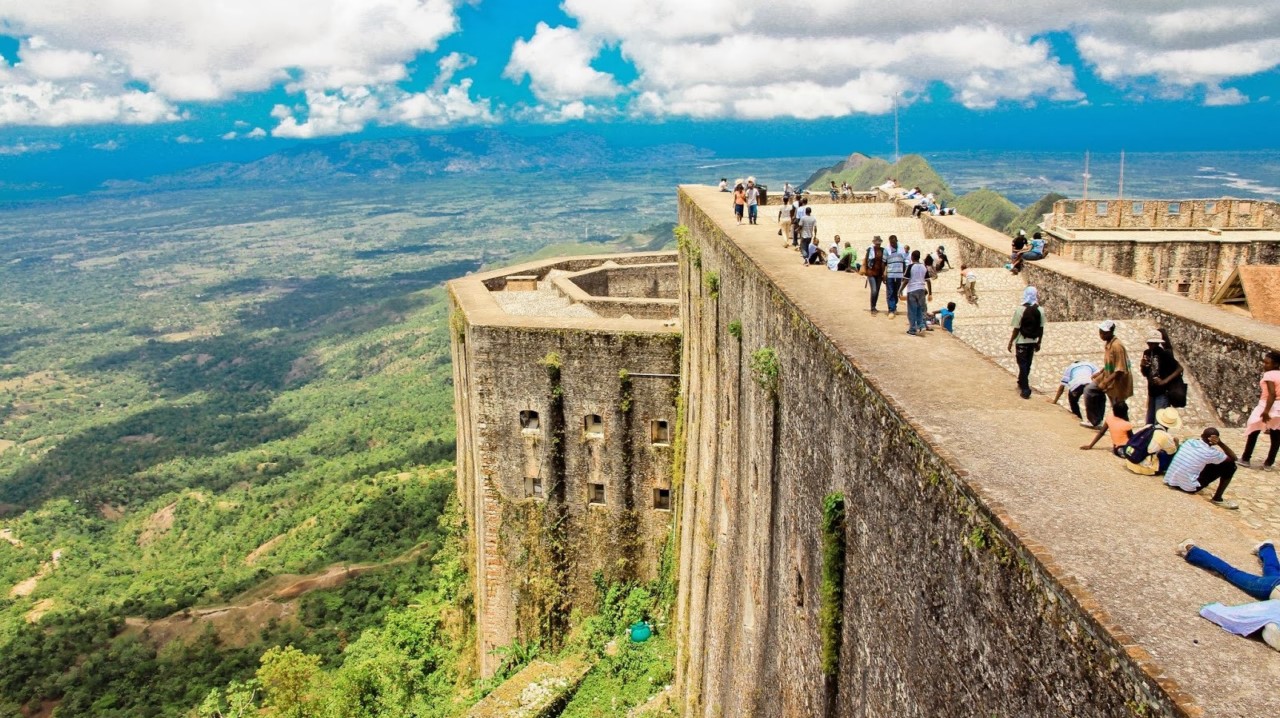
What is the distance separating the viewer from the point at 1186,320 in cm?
1427

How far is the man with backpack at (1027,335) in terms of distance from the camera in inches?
443

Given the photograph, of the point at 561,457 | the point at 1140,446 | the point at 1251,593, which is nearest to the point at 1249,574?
the point at 1251,593

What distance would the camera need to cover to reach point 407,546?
4744 cm

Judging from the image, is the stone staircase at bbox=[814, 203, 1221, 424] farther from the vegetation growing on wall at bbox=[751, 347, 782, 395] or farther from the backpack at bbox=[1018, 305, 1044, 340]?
the vegetation growing on wall at bbox=[751, 347, 782, 395]

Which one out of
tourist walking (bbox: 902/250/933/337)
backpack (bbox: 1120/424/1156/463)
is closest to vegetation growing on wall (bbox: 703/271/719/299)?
tourist walking (bbox: 902/250/933/337)

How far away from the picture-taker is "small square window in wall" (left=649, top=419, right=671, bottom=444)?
2723cm

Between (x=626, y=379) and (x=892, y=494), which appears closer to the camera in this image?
(x=892, y=494)

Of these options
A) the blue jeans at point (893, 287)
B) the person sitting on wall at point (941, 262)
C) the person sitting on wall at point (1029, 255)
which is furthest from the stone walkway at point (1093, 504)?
the person sitting on wall at point (941, 262)

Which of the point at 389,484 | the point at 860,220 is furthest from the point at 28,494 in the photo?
the point at 860,220

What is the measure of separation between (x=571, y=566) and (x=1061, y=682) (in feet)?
75.0

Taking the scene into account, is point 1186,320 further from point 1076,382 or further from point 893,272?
point 1076,382

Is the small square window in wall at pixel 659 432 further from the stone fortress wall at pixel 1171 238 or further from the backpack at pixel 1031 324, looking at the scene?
the backpack at pixel 1031 324

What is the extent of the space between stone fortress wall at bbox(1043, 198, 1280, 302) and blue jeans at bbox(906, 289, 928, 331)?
464 inches

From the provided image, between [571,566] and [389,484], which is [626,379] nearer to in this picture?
[571,566]
